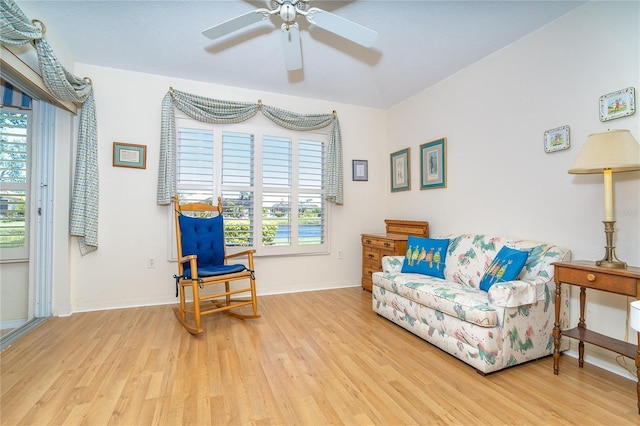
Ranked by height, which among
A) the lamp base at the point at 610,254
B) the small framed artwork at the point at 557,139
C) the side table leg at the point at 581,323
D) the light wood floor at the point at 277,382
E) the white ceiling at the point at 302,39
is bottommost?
the light wood floor at the point at 277,382

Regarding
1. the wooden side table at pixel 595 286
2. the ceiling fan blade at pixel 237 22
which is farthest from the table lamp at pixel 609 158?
the ceiling fan blade at pixel 237 22

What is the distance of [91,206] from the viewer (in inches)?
110

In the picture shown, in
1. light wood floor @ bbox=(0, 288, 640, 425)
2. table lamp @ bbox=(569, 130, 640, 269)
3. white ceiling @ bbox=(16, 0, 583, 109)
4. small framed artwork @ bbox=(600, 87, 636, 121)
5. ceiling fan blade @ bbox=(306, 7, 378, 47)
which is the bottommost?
light wood floor @ bbox=(0, 288, 640, 425)

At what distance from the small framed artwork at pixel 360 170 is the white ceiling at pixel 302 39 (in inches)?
37.9

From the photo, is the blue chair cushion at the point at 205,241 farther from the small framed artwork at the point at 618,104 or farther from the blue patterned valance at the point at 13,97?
the small framed artwork at the point at 618,104

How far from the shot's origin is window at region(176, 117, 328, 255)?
3250 millimetres

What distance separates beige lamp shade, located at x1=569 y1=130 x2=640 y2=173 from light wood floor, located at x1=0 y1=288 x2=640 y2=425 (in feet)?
4.07

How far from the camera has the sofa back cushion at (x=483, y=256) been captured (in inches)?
79.9

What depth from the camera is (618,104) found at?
1.85 metres

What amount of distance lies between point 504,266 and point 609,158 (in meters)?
0.85

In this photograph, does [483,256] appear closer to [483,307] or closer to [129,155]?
[483,307]

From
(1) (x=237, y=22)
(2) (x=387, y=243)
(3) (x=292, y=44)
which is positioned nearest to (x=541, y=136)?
(2) (x=387, y=243)

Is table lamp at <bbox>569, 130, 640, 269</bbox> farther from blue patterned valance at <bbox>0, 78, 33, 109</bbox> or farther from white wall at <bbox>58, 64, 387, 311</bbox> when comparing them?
blue patterned valance at <bbox>0, 78, 33, 109</bbox>

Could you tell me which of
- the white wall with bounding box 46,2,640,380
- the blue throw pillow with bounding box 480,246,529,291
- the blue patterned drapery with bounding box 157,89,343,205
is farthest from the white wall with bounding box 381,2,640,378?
the blue patterned drapery with bounding box 157,89,343,205
